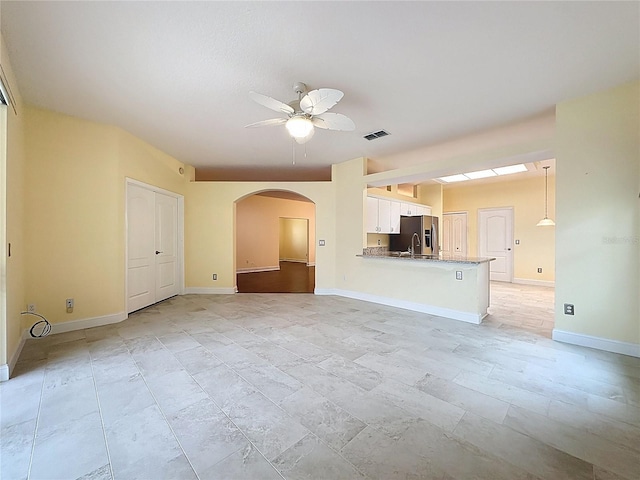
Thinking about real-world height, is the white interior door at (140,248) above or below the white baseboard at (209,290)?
above

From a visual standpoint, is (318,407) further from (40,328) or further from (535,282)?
(535,282)

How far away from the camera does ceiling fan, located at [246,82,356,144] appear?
2.31 metres

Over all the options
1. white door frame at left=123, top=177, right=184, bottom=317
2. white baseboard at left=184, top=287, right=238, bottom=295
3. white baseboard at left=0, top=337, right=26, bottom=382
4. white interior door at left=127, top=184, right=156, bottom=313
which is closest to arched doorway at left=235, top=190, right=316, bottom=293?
white baseboard at left=184, top=287, right=238, bottom=295

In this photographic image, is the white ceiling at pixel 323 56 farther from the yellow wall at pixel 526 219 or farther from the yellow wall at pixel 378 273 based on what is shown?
the yellow wall at pixel 526 219

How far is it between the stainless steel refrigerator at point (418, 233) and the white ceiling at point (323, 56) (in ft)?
8.88

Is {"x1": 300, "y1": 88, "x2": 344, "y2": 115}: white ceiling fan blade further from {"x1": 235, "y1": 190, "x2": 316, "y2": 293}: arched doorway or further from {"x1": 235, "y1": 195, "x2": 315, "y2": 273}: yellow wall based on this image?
{"x1": 235, "y1": 195, "x2": 315, "y2": 273}: yellow wall

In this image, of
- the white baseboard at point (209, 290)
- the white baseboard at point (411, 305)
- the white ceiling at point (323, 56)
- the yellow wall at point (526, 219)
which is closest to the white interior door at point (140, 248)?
the white baseboard at point (209, 290)

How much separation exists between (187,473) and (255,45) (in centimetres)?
283

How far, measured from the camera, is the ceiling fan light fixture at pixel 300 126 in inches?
102

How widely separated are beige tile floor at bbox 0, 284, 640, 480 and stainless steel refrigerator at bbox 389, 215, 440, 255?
9.25 feet

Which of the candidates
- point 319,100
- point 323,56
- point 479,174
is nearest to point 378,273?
point 319,100

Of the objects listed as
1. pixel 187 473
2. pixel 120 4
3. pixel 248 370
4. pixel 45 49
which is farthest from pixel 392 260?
pixel 45 49

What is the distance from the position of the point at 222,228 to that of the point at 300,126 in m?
3.92

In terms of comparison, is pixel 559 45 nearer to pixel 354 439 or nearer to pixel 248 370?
pixel 354 439
